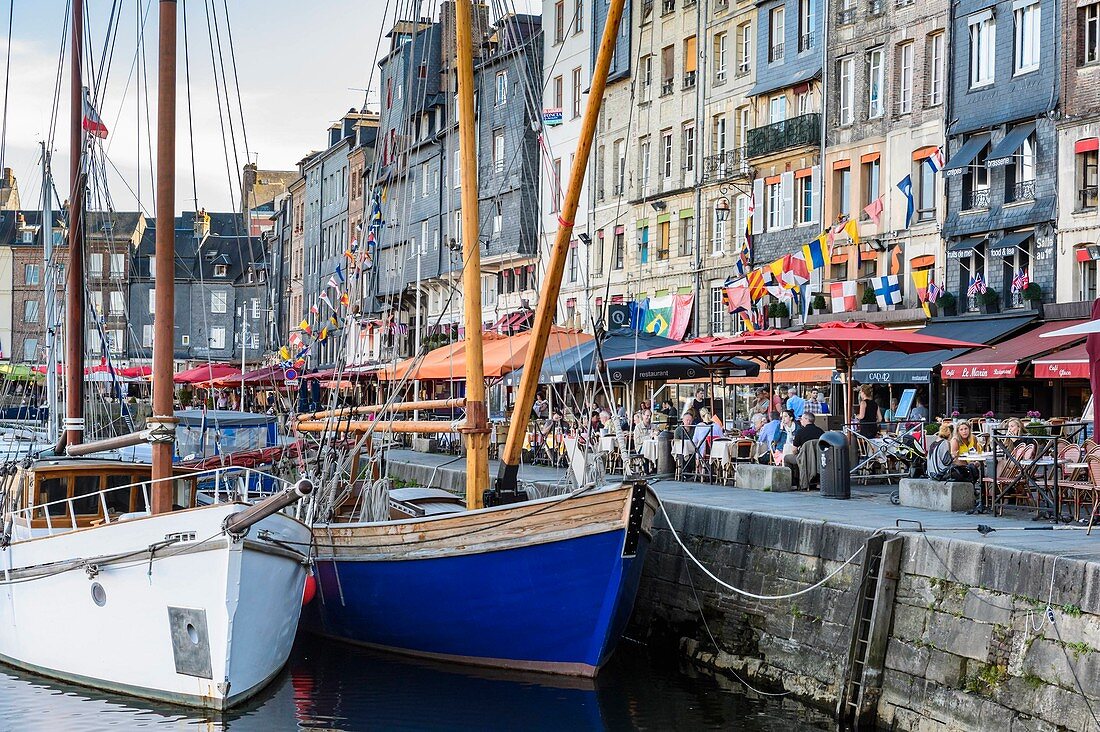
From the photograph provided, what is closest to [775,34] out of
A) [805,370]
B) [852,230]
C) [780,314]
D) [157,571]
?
[780,314]

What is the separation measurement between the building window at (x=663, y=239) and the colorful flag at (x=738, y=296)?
7631mm

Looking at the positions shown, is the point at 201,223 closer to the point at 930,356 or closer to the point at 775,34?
the point at 930,356

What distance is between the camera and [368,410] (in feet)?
65.1

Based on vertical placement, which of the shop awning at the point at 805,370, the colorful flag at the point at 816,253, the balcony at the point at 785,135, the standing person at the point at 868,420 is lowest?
the standing person at the point at 868,420

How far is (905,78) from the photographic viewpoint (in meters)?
38.5

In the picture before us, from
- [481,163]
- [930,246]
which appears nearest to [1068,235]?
[930,246]

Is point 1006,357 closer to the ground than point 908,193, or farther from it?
closer to the ground

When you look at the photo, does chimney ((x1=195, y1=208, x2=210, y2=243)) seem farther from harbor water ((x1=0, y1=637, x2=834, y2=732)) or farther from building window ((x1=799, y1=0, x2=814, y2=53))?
building window ((x1=799, y1=0, x2=814, y2=53))

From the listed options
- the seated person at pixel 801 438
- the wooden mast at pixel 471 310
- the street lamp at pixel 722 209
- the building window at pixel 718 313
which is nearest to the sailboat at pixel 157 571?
the wooden mast at pixel 471 310

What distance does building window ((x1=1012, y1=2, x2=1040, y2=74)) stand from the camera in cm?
3412

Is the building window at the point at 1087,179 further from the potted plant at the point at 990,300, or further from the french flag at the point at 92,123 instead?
the french flag at the point at 92,123

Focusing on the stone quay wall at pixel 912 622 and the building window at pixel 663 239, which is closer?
the stone quay wall at pixel 912 622

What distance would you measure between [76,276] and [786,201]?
79.3 feet

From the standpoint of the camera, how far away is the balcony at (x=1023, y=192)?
3388 cm
